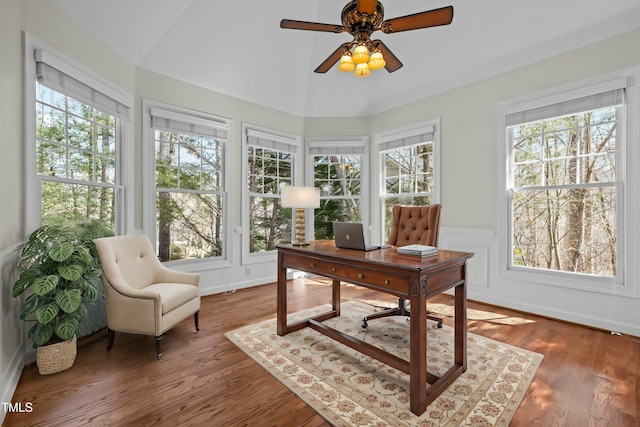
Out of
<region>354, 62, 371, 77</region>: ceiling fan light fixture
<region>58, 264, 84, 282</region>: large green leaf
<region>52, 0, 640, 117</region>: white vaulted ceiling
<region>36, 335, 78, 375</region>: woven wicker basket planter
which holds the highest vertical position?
<region>52, 0, 640, 117</region>: white vaulted ceiling

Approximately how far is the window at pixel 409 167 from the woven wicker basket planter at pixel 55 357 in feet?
12.8

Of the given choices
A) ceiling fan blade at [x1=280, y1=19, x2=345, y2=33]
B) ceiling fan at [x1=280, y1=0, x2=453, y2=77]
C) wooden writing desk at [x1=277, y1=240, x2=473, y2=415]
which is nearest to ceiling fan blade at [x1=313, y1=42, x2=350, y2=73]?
ceiling fan at [x1=280, y1=0, x2=453, y2=77]

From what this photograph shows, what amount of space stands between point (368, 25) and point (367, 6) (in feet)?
0.58

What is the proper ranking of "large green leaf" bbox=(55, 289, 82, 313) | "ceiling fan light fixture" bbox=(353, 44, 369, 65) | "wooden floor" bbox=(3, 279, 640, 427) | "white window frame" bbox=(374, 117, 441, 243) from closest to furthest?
1. "wooden floor" bbox=(3, 279, 640, 427)
2. "large green leaf" bbox=(55, 289, 82, 313)
3. "ceiling fan light fixture" bbox=(353, 44, 369, 65)
4. "white window frame" bbox=(374, 117, 441, 243)

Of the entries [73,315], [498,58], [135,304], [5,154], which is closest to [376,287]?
[135,304]

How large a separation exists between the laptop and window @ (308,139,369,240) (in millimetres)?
2597

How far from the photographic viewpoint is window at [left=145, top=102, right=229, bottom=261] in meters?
3.62

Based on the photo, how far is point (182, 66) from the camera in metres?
3.57

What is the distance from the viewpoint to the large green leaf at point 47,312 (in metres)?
1.90

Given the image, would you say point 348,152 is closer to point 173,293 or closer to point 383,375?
point 173,293

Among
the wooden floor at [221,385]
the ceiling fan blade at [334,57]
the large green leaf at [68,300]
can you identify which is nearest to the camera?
the wooden floor at [221,385]

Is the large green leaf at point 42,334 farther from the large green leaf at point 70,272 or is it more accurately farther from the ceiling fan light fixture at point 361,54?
the ceiling fan light fixture at point 361,54

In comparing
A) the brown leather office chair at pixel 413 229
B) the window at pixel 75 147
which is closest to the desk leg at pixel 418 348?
the brown leather office chair at pixel 413 229

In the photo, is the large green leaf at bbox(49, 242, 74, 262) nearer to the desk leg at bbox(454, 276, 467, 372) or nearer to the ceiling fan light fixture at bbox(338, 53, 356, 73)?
the ceiling fan light fixture at bbox(338, 53, 356, 73)
